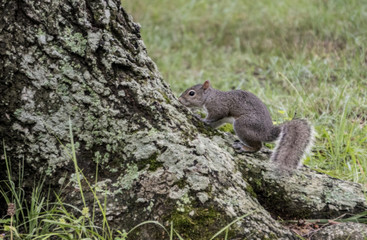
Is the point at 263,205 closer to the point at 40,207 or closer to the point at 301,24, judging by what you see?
the point at 40,207

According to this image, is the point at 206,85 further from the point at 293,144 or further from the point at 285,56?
the point at 285,56

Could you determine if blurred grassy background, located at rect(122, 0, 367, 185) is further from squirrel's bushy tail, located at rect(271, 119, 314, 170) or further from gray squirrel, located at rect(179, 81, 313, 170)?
squirrel's bushy tail, located at rect(271, 119, 314, 170)

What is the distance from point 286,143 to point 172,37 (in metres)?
5.22

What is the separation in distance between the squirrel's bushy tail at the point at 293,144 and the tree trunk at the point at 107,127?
0.43 metres

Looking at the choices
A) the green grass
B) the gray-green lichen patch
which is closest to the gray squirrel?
the green grass

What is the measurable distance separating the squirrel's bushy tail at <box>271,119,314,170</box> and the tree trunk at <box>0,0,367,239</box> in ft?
1.40

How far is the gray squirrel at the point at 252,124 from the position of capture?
2.58 meters

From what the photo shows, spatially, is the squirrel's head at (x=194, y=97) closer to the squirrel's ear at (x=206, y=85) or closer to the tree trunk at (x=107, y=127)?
the squirrel's ear at (x=206, y=85)

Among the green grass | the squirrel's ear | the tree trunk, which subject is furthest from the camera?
the squirrel's ear

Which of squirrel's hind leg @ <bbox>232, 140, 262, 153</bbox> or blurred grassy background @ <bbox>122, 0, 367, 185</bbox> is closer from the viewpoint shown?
squirrel's hind leg @ <bbox>232, 140, 262, 153</bbox>

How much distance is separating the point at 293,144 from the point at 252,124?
0.45 metres

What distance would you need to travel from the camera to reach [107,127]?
208 centimetres

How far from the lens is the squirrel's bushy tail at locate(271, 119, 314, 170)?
2521 millimetres

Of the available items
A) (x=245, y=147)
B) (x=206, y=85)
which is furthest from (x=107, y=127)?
(x=206, y=85)
